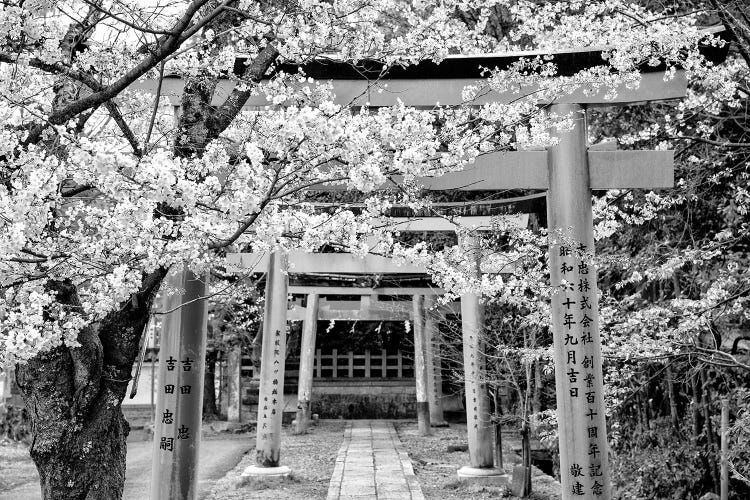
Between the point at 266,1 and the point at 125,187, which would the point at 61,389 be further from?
the point at 266,1

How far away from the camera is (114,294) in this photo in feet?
12.9

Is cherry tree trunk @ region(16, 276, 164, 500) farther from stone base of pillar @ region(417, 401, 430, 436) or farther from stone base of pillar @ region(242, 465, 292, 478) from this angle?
stone base of pillar @ region(417, 401, 430, 436)

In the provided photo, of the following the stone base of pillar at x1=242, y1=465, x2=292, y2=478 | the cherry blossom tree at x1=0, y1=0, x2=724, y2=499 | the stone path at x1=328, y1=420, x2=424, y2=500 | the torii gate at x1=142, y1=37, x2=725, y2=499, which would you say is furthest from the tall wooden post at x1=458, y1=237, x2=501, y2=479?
the cherry blossom tree at x1=0, y1=0, x2=724, y2=499

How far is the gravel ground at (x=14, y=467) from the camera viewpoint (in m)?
11.2

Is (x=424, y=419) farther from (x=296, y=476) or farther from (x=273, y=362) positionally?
(x=296, y=476)

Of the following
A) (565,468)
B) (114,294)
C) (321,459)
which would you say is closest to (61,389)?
(114,294)

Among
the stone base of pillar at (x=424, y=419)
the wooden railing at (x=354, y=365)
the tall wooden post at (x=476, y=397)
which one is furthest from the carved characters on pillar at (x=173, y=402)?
the wooden railing at (x=354, y=365)

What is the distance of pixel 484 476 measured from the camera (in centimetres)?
950

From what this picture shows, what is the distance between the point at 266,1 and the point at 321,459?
9454 millimetres

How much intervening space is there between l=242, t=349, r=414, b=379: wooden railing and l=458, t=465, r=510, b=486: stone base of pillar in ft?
38.5

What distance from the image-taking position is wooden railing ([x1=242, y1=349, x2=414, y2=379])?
70.3 feet

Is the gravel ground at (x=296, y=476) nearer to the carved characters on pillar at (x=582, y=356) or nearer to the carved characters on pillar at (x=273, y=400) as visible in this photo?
the carved characters on pillar at (x=273, y=400)

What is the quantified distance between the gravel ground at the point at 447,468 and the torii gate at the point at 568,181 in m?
3.14

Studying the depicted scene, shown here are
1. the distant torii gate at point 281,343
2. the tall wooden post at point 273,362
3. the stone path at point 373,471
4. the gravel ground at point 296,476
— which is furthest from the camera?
the tall wooden post at point 273,362
